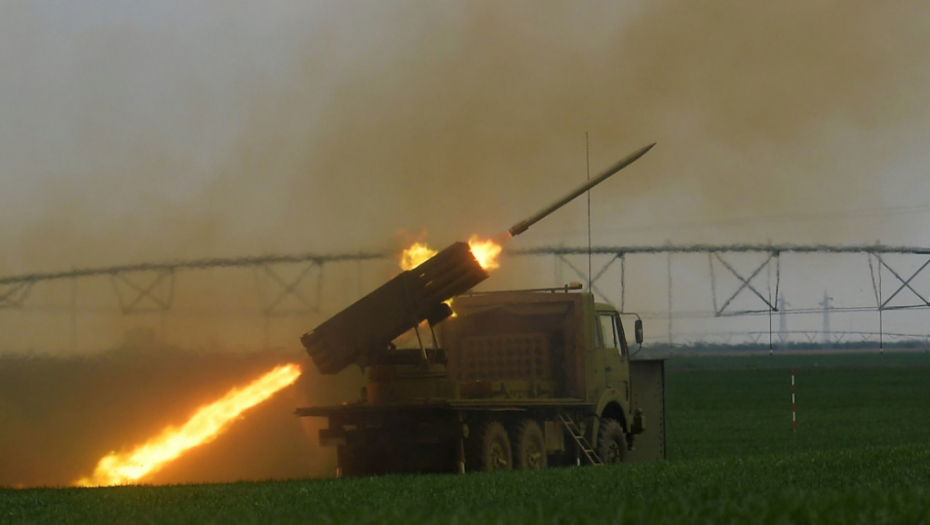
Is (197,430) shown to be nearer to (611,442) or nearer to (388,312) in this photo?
(388,312)

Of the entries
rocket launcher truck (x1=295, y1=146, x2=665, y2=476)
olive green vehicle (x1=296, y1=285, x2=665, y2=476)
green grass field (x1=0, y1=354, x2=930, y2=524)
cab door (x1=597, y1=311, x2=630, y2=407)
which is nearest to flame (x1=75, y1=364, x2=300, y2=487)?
rocket launcher truck (x1=295, y1=146, x2=665, y2=476)

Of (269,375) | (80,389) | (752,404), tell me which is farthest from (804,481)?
(752,404)

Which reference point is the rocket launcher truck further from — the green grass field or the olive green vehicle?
the green grass field

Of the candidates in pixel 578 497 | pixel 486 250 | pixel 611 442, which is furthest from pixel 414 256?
pixel 578 497

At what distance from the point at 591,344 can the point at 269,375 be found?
18.9ft

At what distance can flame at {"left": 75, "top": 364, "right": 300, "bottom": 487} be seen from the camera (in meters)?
25.6

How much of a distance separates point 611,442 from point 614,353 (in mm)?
1592

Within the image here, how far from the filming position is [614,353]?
26.2 metres

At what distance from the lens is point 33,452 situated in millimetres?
26297

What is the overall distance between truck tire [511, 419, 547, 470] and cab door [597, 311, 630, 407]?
229 centimetres

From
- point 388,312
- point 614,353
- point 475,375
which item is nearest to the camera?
point 388,312

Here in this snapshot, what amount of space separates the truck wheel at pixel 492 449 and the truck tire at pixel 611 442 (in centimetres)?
262

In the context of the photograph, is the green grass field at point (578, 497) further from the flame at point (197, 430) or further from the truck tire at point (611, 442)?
the flame at point (197, 430)

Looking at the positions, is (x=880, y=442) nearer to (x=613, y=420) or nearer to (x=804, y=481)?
(x=613, y=420)
